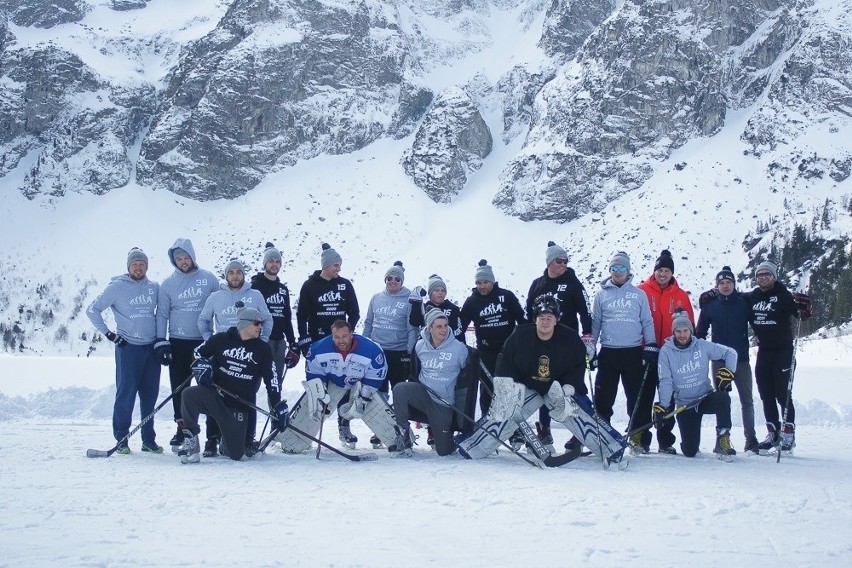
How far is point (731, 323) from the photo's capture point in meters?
7.78

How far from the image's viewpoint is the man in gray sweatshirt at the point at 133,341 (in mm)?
7191

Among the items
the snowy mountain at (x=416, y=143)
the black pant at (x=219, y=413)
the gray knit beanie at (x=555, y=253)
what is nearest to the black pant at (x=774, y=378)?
the gray knit beanie at (x=555, y=253)

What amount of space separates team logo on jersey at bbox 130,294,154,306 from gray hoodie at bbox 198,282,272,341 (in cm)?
59

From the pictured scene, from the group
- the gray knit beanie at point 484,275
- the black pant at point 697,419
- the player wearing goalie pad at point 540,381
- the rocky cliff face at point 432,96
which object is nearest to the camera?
the player wearing goalie pad at point 540,381

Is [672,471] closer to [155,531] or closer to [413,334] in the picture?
[413,334]

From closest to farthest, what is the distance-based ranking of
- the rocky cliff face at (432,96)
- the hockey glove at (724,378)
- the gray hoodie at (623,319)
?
the hockey glove at (724,378), the gray hoodie at (623,319), the rocky cliff face at (432,96)

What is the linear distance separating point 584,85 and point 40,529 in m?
74.4

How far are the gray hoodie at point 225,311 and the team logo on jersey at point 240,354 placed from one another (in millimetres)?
356

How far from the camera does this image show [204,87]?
86250mm

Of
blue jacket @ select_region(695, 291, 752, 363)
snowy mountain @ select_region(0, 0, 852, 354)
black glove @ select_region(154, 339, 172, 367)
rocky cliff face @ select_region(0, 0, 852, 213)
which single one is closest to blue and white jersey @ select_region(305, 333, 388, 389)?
black glove @ select_region(154, 339, 172, 367)

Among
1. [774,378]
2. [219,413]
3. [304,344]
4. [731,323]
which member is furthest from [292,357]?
[774,378]

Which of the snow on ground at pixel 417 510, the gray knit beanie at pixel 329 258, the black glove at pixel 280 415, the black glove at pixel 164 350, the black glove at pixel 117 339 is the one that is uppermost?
the gray knit beanie at pixel 329 258

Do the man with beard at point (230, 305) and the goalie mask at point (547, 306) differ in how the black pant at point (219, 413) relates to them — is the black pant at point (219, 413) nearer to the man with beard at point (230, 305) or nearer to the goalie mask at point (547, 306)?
the man with beard at point (230, 305)

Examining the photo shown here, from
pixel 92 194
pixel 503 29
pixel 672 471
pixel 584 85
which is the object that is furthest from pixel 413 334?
pixel 503 29
